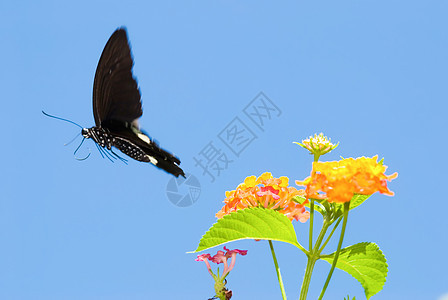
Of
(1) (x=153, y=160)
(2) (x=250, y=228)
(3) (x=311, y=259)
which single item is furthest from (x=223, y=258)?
(1) (x=153, y=160)

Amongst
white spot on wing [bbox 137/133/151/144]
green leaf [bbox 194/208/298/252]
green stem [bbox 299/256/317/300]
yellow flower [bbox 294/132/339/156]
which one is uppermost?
white spot on wing [bbox 137/133/151/144]

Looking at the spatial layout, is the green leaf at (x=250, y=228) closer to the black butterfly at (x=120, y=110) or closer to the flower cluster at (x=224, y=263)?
the flower cluster at (x=224, y=263)

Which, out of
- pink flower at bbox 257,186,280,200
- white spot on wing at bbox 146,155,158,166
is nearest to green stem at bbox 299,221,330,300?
pink flower at bbox 257,186,280,200

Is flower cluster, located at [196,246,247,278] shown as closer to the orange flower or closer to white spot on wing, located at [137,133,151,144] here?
the orange flower

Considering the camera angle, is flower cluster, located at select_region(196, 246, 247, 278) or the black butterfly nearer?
flower cluster, located at select_region(196, 246, 247, 278)

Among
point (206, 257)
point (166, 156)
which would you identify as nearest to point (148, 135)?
point (166, 156)

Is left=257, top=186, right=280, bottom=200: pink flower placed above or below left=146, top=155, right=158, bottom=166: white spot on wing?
below

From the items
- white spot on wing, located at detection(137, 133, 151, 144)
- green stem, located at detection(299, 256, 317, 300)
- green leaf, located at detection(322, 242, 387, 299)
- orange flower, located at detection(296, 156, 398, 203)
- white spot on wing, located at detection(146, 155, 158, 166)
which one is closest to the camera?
orange flower, located at detection(296, 156, 398, 203)

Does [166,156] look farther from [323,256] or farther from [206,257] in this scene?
[323,256]

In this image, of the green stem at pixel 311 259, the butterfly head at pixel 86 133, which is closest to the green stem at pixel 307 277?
the green stem at pixel 311 259
